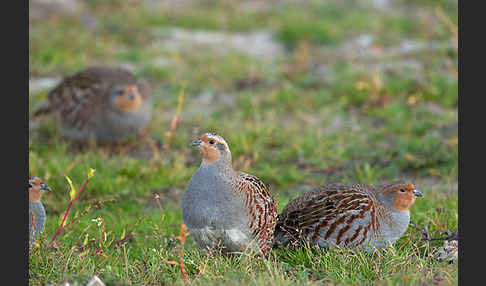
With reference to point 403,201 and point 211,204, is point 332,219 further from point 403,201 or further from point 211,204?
point 211,204

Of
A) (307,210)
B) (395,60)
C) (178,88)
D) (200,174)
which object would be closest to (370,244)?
(307,210)

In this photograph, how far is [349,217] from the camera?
15.7ft

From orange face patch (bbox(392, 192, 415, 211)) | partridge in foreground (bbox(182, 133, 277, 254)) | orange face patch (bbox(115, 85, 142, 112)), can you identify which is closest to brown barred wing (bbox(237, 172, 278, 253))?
partridge in foreground (bbox(182, 133, 277, 254))

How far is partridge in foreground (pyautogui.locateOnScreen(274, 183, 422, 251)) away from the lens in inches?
188

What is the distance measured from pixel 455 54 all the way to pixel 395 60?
0.94 meters

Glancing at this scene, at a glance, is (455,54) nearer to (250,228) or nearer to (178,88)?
(178,88)

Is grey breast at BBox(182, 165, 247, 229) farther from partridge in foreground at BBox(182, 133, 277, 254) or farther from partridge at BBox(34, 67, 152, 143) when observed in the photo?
partridge at BBox(34, 67, 152, 143)

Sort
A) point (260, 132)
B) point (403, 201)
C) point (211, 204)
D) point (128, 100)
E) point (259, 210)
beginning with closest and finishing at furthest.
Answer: point (211, 204) → point (259, 210) → point (403, 201) → point (128, 100) → point (260, 132)

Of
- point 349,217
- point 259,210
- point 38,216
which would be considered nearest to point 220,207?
point 259,210

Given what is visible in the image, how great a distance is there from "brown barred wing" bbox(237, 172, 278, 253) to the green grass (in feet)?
0.63

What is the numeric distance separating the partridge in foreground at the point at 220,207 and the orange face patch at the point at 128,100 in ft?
11.0

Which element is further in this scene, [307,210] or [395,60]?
[395,60]

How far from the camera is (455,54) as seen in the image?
412 inches

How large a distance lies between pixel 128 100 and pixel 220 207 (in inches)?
141
